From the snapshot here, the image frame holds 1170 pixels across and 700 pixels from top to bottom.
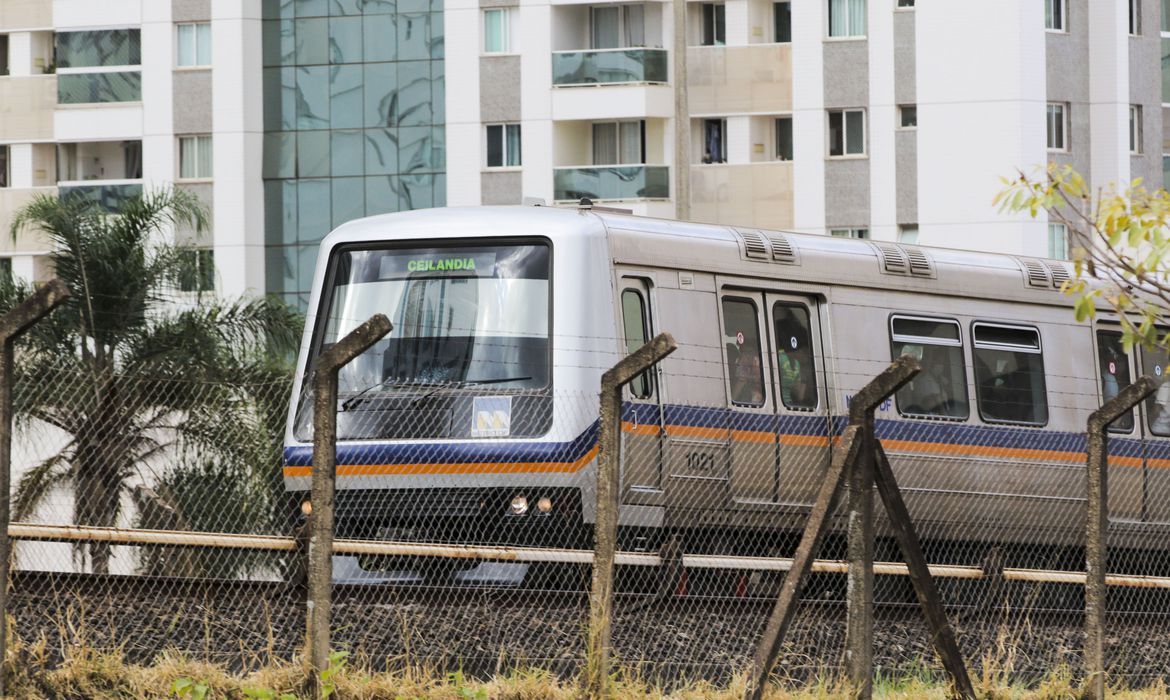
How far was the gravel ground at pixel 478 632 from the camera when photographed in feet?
34.2

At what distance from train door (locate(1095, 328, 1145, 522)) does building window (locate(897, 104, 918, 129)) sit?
23194mm

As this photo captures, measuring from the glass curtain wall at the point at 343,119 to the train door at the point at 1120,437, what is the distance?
2678 cm

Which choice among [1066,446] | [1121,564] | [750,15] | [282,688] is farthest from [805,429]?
[750,15]

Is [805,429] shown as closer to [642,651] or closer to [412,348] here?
[412,348]

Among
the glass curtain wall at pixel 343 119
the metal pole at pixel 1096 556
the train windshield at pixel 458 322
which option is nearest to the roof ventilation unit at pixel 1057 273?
the train windshield at pixel 458 322

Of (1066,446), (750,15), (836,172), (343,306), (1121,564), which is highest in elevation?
(750,15)

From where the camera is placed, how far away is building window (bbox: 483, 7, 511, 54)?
144ft

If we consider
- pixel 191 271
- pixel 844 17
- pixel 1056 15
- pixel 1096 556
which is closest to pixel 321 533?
pixel 1096 556

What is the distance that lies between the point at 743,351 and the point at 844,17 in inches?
1099

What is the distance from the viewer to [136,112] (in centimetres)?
4631

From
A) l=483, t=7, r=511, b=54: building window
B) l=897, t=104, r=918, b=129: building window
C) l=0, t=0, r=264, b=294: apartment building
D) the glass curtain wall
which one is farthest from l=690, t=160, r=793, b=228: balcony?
l=0, t=0, r=264, b=294: apartment building

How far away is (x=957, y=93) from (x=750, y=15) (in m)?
5.12

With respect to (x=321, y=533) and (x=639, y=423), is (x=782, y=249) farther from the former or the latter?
(x=321, y=533)

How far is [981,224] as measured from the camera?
40281 mm
